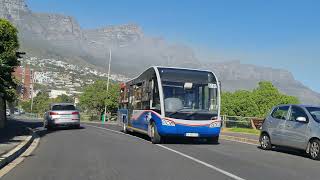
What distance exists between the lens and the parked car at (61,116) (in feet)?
99.0

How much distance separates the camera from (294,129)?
15750mm

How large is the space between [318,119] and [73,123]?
18.7 meters

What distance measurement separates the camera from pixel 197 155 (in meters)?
14.8

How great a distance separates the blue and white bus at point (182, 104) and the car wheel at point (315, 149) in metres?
4.77

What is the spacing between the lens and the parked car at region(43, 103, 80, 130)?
3019cm

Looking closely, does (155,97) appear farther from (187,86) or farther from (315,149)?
(315,149)

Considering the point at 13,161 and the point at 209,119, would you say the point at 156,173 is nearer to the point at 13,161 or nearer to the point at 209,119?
the point at 13,161

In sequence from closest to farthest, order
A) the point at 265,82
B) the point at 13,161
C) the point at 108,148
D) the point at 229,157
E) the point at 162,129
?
the point at 13,161 < the point at 229,157 < the point at 108,148 < the point at 162,129 < the point at 265,82

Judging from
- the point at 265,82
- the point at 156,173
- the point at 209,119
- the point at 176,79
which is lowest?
the point at 156,173

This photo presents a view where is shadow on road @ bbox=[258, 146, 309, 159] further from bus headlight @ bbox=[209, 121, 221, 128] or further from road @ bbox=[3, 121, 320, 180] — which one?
bus headlight @ bbox=[209, 121, 221, 128]

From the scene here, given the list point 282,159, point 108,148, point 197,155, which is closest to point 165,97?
point 108,148

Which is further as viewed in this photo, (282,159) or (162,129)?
(162,129)

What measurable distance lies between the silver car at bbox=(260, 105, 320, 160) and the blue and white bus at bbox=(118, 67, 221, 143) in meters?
2.26

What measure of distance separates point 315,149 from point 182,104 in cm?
573
